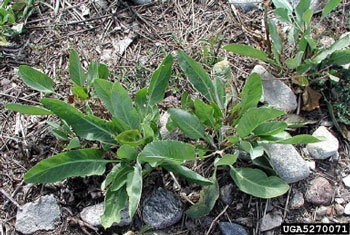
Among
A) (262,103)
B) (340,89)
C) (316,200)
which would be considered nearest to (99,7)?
(262,103)

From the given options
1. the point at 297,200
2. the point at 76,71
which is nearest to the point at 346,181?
the point at 297,200

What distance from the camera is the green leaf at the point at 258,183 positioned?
212 centimetres

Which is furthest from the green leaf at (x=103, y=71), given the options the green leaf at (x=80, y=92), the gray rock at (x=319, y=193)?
the gray rock at (x=319, y=193)

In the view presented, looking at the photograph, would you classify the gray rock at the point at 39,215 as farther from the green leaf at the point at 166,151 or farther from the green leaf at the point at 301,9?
the green leaf at the point at 301,9

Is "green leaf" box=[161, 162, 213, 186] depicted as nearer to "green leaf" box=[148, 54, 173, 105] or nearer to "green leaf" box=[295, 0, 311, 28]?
"green leaf" box=[148, 54, 173, 105]

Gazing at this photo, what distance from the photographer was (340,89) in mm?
2529

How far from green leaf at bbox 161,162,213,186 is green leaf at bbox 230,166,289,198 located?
174 millimetres

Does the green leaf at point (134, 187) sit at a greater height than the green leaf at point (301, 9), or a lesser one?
lesser

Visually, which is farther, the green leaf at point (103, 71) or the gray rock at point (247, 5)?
the gray rock at point (247, 5)

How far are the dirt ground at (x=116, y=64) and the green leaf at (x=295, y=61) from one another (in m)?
0.19

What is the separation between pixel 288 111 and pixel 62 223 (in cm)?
148

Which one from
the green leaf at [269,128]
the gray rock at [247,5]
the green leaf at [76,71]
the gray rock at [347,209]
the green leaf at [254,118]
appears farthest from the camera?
the gray rock at [247,5]

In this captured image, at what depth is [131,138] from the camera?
2217 mm

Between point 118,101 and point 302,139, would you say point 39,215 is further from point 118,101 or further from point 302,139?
point 302,139
